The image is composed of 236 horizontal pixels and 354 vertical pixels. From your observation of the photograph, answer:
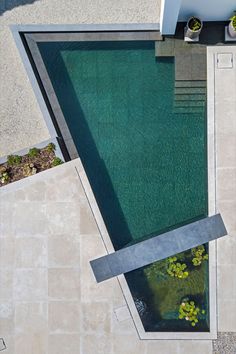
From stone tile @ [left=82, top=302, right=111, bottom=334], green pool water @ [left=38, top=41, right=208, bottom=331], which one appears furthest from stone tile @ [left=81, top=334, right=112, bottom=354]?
green pool water @ [left=38, top=41, right=208, bottom=331]

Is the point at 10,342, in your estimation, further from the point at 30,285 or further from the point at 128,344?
the point at 128,344

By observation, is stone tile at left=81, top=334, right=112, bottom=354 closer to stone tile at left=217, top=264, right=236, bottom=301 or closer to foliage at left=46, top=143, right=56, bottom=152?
stone tile at left=217, top=264, right=236, bottom=301

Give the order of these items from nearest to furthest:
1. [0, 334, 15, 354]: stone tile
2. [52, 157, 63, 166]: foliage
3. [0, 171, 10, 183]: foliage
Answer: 1. [0, 334, 15, 354]: stone tile
2. [52, 157, 63, 166]: foliage
3. [0, 171, 10, 183]: foliage

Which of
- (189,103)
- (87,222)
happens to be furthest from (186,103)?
(87,222)

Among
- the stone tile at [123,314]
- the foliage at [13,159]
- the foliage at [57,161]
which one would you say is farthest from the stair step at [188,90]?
the stone tile at [123,314]

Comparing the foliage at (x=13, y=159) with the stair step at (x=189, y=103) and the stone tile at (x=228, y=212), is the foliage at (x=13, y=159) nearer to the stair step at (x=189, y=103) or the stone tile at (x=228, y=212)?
the stair step at (x=189, y=103)
